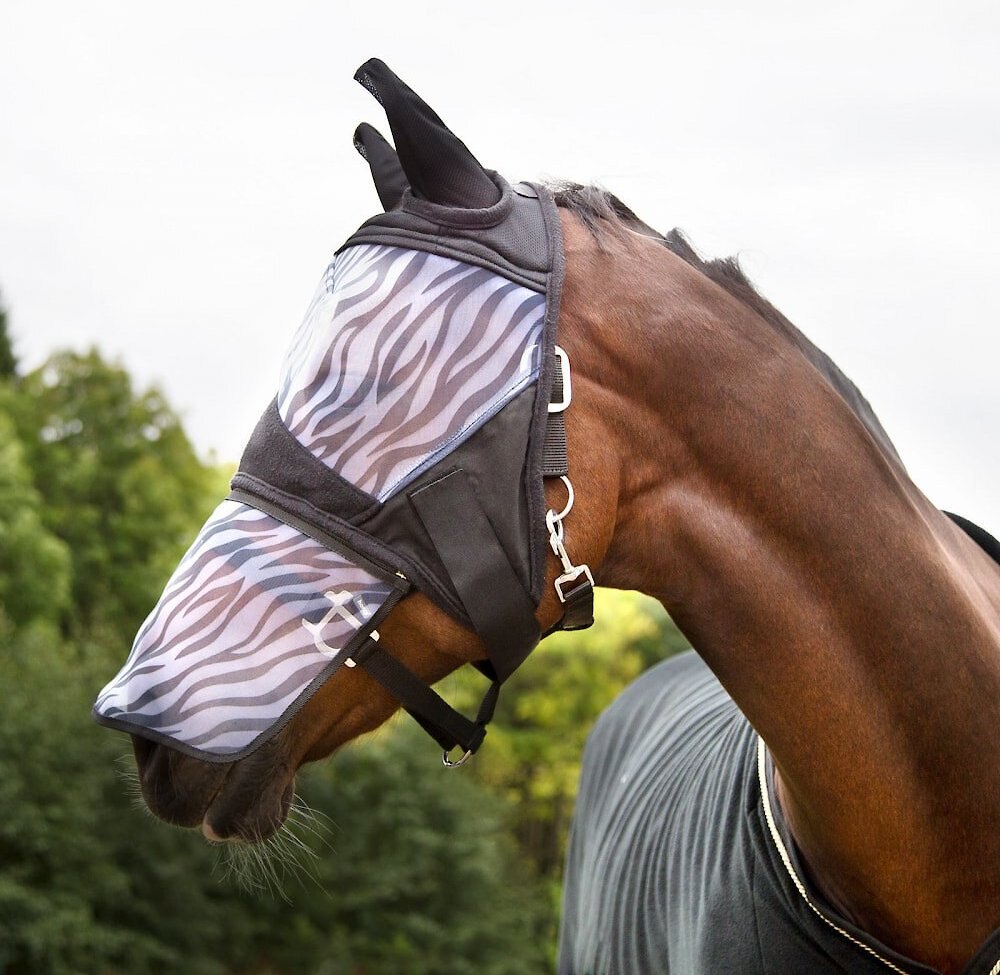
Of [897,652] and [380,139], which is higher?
[380,139]

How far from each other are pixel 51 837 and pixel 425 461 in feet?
37.5

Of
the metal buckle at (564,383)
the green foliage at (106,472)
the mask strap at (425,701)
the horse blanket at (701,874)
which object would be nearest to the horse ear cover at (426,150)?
the metal buckle at (564,383)

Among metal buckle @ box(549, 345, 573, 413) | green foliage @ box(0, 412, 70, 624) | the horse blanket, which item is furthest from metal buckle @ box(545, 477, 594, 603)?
green foliage @ box(0, 412, 70, 624)

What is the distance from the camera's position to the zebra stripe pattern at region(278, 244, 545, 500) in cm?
186

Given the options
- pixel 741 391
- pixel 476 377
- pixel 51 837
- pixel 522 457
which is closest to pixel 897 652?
pixel 741 391

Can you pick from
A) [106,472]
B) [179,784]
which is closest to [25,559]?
[106,472]

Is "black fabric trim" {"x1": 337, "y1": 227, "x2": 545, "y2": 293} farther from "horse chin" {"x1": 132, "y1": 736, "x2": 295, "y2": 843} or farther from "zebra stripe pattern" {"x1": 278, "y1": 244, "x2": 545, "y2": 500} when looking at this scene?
"horse chin" {"x1": 132, "y1": 736, "x2": 295, "y2": 843}

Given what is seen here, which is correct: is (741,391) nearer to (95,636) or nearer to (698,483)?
(698,483)

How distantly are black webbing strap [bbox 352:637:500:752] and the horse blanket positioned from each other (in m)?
0.66

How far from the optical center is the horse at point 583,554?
185cm

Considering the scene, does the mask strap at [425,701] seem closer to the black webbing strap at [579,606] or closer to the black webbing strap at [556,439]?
the black webbing strap at [579,606]

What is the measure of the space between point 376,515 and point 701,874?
1153 mm

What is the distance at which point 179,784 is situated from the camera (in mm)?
1878

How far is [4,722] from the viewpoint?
12.3m
